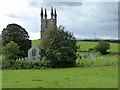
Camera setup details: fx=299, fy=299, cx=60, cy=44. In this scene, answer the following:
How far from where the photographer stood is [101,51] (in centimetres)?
11375

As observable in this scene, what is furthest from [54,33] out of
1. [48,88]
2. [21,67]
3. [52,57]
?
[48,88]

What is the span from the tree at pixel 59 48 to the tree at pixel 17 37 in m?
18.3

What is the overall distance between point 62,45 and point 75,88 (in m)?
36.3

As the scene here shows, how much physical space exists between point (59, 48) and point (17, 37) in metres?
24.6

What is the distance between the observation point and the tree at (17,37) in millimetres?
84000

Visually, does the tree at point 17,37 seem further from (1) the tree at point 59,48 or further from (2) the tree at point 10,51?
(1) the tree at point 59,48

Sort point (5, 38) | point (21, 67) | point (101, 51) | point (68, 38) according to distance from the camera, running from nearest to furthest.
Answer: point (21, 67)
point (68, 38)
point (5, 38)
point (101, 51)

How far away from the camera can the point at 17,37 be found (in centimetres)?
8438

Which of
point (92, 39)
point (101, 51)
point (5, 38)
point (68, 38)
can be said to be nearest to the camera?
point (68, 38)

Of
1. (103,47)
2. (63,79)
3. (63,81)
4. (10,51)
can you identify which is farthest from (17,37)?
(63,81)

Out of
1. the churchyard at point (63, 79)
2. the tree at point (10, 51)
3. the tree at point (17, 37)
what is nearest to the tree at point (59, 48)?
the tree at point (10, 51)

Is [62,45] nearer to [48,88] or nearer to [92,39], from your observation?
[48,88]

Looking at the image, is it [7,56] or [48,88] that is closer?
[48,88]

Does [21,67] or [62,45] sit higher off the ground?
[62,45]
